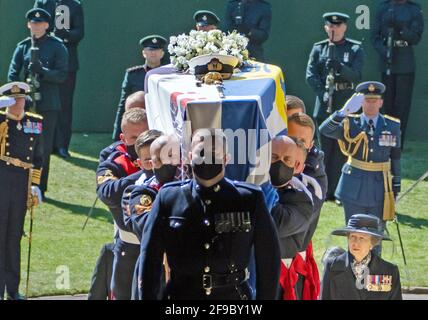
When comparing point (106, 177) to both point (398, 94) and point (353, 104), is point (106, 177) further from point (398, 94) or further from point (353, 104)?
point (398, 94)

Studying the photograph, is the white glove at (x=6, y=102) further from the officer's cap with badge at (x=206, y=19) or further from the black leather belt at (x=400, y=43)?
the black leather belt at (x=400, y=43)

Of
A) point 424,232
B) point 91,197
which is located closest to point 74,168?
point 91,197

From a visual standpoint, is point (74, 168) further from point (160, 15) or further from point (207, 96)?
point (207, 96)

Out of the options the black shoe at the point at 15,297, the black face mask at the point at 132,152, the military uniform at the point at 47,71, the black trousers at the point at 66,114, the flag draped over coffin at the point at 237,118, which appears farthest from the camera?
the black trousers at the point at 66,114

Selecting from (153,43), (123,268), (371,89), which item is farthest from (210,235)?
(153,43)

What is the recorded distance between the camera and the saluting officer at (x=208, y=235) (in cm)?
732

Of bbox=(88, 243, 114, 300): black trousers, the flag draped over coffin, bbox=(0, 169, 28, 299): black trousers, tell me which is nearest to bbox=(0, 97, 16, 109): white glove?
bbox=(0, 169, 28, 299): black trousers

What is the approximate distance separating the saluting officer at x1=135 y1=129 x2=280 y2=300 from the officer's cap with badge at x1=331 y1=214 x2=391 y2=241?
85.4 inches

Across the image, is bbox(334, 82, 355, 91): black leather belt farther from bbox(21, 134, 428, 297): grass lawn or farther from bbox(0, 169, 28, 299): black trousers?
bbox(0, 169, 28, 299): black trousers

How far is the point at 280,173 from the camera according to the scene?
26.8 feet

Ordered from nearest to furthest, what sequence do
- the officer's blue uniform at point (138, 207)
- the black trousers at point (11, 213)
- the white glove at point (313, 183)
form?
1. the officer's blue uniform at point (138, 207)
2. the white glove at point (313, 183)
3. the black trousers at point (11, 213)

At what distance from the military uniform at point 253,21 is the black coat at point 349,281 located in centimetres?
688

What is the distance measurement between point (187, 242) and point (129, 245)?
1.75 meters

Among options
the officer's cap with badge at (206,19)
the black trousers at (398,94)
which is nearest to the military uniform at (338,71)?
the officer's cap with badge at (206,19)
